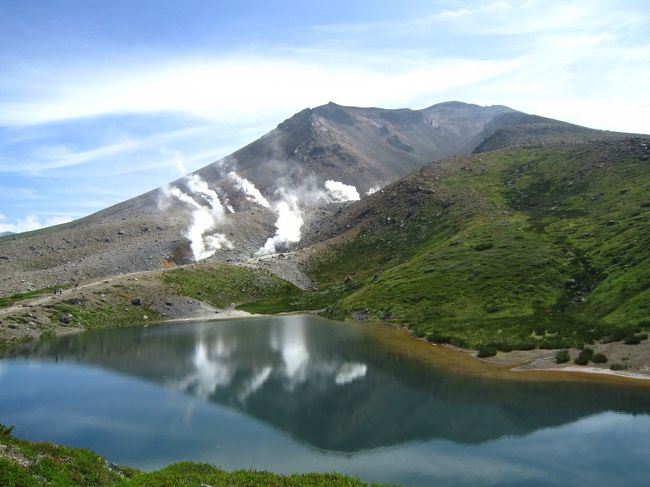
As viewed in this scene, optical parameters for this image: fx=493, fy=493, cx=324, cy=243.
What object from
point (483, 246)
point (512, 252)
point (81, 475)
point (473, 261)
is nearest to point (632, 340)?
point (512, 252)

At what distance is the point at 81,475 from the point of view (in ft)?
81.2

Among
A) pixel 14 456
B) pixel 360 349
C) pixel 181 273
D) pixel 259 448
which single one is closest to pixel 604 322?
pixel 360 349

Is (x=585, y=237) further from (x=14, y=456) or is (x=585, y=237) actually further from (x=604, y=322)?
(x=14, y=456)

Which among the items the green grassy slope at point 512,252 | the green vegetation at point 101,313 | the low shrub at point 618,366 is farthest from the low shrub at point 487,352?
the green vegetation at point 101,313

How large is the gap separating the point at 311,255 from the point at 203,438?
136454 mm

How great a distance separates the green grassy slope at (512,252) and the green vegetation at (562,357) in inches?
140

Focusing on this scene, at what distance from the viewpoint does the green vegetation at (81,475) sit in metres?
22.0

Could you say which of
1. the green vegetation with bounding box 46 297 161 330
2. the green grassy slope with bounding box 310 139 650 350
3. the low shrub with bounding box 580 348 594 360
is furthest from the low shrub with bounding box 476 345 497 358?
the green vegetation with bounding box 46 297 161 330

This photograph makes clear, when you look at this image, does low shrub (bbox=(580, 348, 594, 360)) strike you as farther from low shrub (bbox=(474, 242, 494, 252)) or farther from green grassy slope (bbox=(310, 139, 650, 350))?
low shrub (bbox=(474, 242, 494, 252))

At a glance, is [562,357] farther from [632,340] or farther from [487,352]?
[487,352]

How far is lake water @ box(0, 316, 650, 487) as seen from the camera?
3506 cm

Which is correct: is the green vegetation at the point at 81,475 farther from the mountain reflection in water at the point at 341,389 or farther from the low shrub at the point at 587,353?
the low shrub at the point at 587,353

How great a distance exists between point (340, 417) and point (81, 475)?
25909 mm

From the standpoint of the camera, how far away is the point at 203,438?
4144 centimetres
